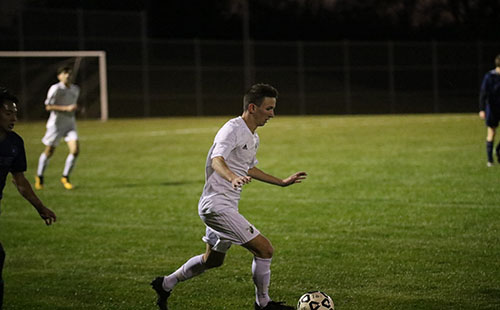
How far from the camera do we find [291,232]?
9391 mm

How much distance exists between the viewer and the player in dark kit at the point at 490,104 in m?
14.7

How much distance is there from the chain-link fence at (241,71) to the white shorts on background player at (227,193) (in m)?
28.1

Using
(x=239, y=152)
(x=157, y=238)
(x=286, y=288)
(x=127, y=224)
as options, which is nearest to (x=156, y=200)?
(x=127, y=224)

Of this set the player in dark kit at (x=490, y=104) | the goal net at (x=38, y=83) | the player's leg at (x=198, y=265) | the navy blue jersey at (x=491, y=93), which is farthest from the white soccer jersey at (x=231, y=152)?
the goal net at (x=38, y=83)

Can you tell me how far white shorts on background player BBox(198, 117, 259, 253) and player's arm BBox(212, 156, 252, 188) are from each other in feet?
0.16

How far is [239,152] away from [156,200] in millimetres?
6384

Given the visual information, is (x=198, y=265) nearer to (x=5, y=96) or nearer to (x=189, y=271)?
(x=189, y=271)

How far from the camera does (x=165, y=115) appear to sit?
38469 millimetres

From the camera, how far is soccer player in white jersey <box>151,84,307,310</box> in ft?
18.7

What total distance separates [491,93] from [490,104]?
256 millimetres

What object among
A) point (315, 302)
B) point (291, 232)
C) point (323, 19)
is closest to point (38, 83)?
point (323, 19)

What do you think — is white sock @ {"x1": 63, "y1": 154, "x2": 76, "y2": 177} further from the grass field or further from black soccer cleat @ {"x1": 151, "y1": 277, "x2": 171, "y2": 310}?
black soccer cleat @ {"x1": 151, "y1": 277, "x2": 171, "y2": 310}

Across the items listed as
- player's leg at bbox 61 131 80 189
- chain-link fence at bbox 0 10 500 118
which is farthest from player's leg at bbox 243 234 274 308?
chain-link fence at bbox 0 10 500 118

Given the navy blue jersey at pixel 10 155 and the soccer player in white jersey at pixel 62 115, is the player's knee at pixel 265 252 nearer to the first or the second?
the navy blue jersey at pixel 10 155
